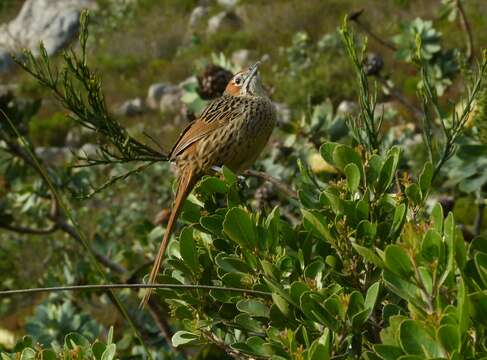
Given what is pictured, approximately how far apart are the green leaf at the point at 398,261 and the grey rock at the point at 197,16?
63.3 ft

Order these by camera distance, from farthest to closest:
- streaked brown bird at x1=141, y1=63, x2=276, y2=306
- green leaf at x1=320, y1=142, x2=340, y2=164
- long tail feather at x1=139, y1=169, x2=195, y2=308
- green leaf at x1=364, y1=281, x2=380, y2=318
Answer: streaked brown bird at x1=141, y1=63, x2=276, y2=306, long tail feather at x1=139, y1=169, x2=195, y2=308, green leaf at x1=320, y1=142, x2=340, y2=164, green leaf at x1=364, y1=281, x2=380, y2=318

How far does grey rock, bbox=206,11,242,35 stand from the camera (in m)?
18.7

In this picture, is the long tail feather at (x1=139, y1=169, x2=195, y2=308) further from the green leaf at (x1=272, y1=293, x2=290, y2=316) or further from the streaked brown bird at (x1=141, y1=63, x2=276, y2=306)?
the green leaf at (x1=272, y1=293, x2=290, y2=316)

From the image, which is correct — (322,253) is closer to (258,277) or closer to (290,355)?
(258,277)

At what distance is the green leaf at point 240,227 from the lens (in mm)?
841

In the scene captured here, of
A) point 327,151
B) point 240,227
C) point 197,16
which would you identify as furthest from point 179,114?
point 240,227

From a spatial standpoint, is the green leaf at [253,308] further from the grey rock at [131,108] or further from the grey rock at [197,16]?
the grey rock at [197,16]

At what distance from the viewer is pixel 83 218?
889 centimetres

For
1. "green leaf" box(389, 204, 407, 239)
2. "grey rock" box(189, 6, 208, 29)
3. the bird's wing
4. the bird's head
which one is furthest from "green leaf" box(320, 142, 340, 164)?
"grey rock" box(189, 6, 208, 29)

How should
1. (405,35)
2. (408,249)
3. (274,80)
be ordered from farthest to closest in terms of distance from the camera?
(274,80) < (405,35) < (408,249)

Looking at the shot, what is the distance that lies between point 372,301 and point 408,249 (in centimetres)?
11

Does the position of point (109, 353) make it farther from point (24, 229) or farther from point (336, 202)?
point (24, 229)

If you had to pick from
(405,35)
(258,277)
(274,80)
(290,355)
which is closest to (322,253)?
(258,277)

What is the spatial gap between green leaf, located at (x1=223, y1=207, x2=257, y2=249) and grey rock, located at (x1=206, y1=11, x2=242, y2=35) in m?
18.0
